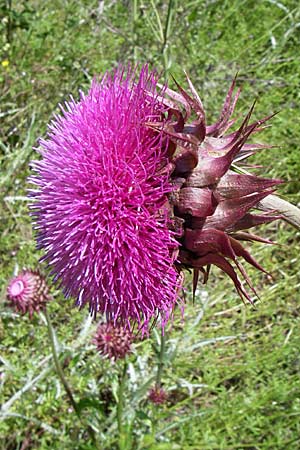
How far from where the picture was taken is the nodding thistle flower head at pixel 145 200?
1432mm

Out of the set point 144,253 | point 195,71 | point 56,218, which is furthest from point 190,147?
point 195,71

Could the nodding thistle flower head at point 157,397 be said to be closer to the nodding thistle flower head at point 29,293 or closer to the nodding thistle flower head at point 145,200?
the nodding thistle flower head at point 29,293

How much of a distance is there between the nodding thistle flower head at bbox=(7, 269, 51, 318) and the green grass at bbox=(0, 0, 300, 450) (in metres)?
0.34

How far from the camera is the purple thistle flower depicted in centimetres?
143

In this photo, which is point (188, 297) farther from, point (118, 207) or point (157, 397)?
point (118, 207)

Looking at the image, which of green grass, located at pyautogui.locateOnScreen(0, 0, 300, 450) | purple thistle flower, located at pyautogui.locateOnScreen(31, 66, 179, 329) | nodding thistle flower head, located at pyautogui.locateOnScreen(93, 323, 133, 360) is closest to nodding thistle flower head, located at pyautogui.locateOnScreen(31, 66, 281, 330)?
purple thistle flower, located at pyautogui.locateOnScreen(31, 66, 179, 329)

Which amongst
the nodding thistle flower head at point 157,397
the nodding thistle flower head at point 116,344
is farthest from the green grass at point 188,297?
the nodding thistle flower head at point 116,344

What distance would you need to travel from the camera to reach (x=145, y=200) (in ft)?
4.73

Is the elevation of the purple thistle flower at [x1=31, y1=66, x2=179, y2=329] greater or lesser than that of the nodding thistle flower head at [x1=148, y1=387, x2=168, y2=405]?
greater

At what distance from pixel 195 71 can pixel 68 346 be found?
2377 millimetres

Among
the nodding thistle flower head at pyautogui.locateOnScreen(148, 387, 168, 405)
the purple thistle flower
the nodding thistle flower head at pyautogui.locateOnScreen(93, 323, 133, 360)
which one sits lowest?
the nodding thistle flower head at pyautogui.locateOnScreen(148, 387, 168, 405)

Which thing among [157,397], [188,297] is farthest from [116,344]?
[188,297]

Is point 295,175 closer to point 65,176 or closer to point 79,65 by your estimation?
point 79,65

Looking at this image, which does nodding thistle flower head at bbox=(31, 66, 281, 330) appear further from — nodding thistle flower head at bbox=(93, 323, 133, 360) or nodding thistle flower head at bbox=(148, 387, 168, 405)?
nodding thistle flower head at bbox=(148, 387, 168, 405)
